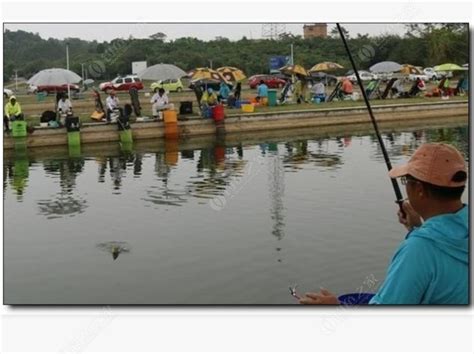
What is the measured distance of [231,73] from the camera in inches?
795

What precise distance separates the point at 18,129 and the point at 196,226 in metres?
7.28

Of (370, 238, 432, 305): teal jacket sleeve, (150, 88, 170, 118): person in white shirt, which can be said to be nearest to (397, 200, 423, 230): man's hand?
(370, 238, 432, 305): teal jacket sleeve

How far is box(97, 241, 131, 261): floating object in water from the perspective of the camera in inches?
291

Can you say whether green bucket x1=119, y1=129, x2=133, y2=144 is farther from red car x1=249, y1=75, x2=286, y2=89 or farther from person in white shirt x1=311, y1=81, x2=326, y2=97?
red car x1=249, y1=75, x2=286, y2=89

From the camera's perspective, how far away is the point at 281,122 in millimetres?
18250

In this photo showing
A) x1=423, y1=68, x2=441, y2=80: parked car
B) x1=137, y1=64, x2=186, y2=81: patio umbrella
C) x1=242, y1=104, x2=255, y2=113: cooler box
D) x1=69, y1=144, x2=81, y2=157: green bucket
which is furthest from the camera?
x1=423, y1=68, x2=441, y2=80: parked car

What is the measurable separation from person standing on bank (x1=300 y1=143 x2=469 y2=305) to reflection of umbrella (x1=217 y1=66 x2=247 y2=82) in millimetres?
17527

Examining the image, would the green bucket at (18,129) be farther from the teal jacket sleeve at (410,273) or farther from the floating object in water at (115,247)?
the teal jacket sleeve at (410,273)

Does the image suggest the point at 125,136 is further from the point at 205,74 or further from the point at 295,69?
the point at 295,69

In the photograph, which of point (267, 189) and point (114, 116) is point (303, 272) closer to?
point (267, 189)

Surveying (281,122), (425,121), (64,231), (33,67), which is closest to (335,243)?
(64,231)

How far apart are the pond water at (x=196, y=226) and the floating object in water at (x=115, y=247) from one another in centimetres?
1
